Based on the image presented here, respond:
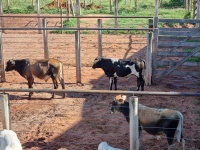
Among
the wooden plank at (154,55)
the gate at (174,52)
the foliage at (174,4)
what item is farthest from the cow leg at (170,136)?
the foliage at (174,4)

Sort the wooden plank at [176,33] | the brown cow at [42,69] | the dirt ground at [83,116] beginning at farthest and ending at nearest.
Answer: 1. the wooden plank at [176,33]
2. the brown cow at [42,69]
3. the dirt ground at [83,116]

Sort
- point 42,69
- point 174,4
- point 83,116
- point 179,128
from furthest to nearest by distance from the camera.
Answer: point 174,4 → point 42,69 → point 83,116 → point 179,128

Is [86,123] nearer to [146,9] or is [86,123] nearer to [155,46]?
[155,46]

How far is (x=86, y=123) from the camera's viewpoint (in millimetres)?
9047

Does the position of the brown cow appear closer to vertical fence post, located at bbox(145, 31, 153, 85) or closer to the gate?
vertical fence post, located at bbox(145, 31, 153, 85)

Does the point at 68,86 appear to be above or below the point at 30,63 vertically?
below

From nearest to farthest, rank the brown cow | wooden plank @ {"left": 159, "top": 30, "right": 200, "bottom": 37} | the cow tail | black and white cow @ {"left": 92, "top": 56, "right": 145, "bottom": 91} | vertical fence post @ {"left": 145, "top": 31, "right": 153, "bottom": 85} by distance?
1. the cow tail
2. the brown cow
3. black and white cow @ {"left": 92, "top": 56, "right": 145, "bottom": 91}
4. wooden plank @ {"left": 159, "top": 30, "right": 200, "bottom": 37}
5. vertical fence post @ {"left": 145, "top": 31, "right": 153, "bottom": 85}

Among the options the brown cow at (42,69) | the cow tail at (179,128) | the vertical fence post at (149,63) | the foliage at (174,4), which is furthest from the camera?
the foliage at (174,4)

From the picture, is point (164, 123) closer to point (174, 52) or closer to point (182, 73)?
point (182, 73)

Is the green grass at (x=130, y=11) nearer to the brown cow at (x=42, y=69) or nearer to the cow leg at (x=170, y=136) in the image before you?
the brown cow at (x=42, y=69)

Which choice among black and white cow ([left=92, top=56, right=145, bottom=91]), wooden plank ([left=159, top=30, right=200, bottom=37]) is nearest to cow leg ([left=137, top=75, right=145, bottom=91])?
black and white cow ([left=92, top=56, right=145, bottom=91])

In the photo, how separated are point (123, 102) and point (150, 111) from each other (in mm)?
682


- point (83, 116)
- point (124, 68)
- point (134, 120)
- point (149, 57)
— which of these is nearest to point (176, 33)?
point (149, 57)

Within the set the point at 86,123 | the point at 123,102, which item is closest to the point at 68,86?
the point at 86,123
